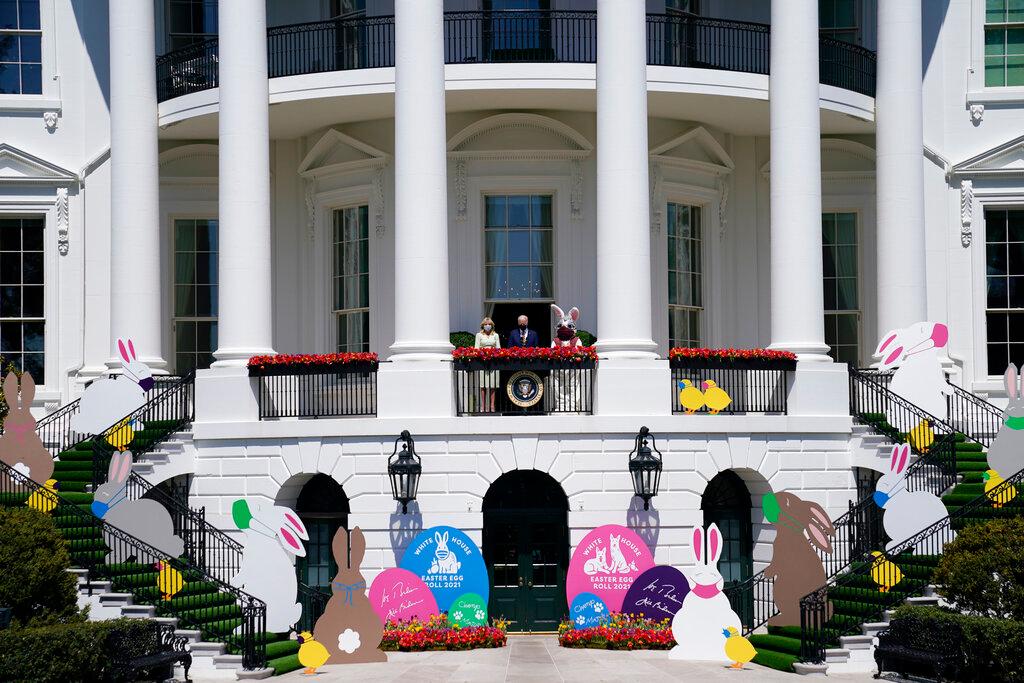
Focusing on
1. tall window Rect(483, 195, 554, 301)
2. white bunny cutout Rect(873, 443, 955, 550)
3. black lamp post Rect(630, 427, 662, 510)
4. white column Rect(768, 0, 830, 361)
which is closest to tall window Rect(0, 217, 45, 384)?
tall window Rect(483, 195, 554, 301)

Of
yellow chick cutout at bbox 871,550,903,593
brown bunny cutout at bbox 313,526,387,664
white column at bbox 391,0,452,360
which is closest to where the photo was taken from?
brown bunny cutout at bbox 313,526,387,664

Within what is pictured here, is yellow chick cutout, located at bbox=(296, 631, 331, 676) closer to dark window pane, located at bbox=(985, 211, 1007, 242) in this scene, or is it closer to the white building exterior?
the white building exterior

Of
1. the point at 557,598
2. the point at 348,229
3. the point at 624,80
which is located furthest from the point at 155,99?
the point at 557,598

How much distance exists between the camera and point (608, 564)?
27.1 m

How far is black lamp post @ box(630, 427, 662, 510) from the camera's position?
26844mm

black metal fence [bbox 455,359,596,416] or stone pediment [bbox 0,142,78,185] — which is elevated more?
stone pediment [bbox 0,142,78,185]

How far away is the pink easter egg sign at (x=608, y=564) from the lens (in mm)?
26984

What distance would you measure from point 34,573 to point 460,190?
12.4 metres

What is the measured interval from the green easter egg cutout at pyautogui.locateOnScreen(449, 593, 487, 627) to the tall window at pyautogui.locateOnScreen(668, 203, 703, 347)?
855cm

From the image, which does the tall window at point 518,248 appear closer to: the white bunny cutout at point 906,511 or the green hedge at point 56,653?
the white bunny cutout at point 906,511

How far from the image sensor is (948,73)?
3406cm

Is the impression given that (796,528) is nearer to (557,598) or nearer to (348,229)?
(557,598)

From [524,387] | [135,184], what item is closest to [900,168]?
[524,387]

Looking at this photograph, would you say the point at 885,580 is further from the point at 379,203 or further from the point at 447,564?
the point at 379,203
